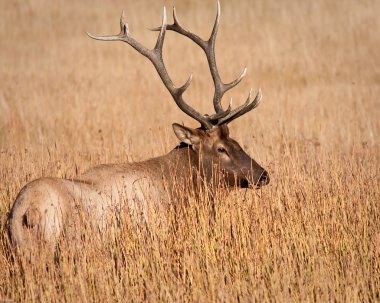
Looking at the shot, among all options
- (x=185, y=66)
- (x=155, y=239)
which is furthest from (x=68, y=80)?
(x=155, y=239)

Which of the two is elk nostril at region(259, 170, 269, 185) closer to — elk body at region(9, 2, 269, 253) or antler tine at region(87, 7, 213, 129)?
elk body at region(9, 2, 269, 253)

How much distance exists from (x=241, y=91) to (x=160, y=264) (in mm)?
10541

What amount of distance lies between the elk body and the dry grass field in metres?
0.20

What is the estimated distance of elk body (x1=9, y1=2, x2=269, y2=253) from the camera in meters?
5.66

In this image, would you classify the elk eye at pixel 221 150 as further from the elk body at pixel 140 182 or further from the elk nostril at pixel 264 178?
the elk nostril at pixel 264 178

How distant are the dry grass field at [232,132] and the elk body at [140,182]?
20 cm

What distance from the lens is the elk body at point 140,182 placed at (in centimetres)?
566

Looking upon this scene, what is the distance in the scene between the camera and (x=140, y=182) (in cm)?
689

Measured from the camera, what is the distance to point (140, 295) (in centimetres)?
522

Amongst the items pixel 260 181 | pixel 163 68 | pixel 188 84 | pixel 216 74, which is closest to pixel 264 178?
pixel 260 181

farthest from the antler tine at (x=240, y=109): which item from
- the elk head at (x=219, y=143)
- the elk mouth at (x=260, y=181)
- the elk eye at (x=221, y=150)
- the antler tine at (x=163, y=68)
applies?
the elk mouth at (x=260, y=181)

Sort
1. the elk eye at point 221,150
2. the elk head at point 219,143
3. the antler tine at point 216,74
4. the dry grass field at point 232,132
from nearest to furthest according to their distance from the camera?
the dry grass field at point 232,132 → the elk head at point 219,143 → the elk eye at point 221,150 → the antler tine at point 216,74

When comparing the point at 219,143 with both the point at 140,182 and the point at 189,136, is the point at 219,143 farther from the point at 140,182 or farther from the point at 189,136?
the point at 140,182

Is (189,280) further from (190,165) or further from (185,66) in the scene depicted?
(185,66)
